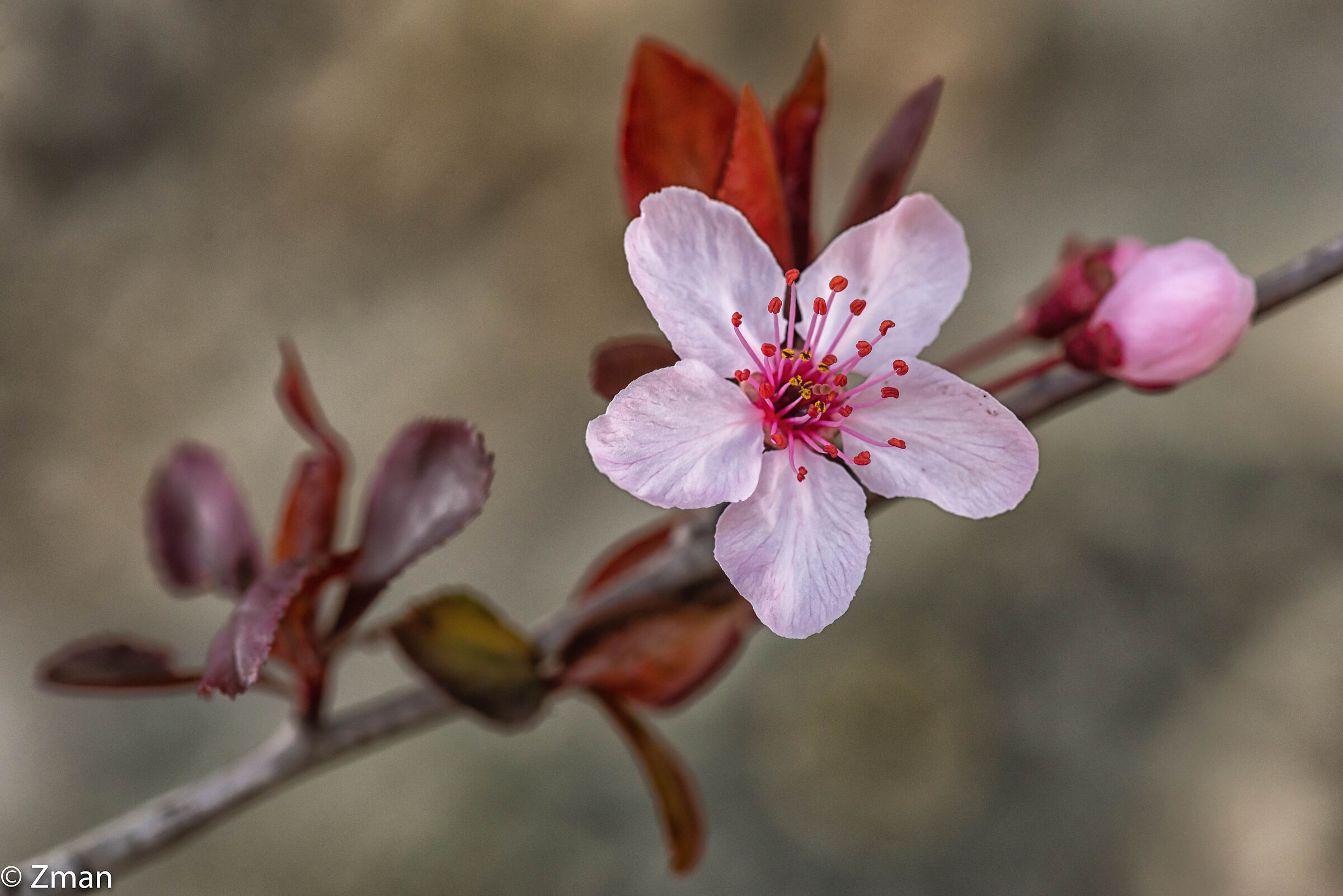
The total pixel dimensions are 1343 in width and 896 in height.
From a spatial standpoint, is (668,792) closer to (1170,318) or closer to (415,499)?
(415,499)

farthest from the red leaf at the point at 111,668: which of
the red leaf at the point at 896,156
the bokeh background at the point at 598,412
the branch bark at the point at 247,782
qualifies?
the bokeh background at the point at 598,412

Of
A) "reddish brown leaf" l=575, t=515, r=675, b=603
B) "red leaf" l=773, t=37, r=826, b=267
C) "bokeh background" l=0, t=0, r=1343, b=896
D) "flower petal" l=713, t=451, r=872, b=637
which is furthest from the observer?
"bokeh background" l=0, t=0, r=1343, b=896

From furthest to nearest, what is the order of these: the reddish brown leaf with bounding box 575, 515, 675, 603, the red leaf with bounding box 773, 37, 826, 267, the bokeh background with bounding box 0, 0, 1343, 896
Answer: the bokeh background with bounding box 0, 0, 1343, 896, the reddish brown leaf with bounding box 575, 515, 675, 603, the red leaf with bounding box 773, 37, 826, 267

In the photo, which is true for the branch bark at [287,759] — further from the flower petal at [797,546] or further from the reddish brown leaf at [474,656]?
the flower petal at [797,546]

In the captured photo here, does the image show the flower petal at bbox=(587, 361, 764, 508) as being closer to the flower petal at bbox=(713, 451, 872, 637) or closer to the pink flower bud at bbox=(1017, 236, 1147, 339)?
the flower petal at bbox=(713, 451, 872, 637)

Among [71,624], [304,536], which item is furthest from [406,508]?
[71,624]

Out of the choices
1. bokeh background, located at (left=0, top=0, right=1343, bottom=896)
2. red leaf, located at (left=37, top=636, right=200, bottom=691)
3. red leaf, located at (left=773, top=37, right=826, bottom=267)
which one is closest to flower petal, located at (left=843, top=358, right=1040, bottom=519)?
red leaf, located at (left=773, top=37, right=826, bottom=267)
